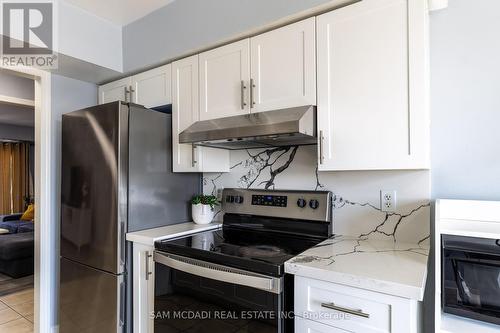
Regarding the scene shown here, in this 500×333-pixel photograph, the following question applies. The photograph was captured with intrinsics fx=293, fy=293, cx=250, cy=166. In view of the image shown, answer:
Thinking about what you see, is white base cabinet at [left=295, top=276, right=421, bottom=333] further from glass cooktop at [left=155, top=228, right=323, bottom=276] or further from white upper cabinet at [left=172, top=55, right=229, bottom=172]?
white upper cabinet at [left=172, top=55, right=229, bottom=172]

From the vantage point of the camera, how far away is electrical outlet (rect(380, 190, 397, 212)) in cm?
157

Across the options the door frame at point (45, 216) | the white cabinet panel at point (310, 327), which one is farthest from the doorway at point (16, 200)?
the white cabinet panel at point (310, 327)

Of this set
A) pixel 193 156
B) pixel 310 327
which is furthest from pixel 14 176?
pixel 310 327

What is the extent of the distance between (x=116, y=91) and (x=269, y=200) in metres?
1.65

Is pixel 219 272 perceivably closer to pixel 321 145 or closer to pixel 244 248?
pixel 244 248

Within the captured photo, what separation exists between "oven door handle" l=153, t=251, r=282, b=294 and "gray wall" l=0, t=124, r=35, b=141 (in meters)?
6.36

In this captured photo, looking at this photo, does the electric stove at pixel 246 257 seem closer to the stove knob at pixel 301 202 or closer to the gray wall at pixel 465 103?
the stove knob at pixel 301 202

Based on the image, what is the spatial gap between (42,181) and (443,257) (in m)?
2.70

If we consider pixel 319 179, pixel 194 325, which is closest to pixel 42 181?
pixel 194 325

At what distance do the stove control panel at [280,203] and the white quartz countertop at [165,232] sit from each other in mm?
233

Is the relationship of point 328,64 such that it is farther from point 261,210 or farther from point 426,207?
point 261,210

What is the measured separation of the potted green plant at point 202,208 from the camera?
7.04ft

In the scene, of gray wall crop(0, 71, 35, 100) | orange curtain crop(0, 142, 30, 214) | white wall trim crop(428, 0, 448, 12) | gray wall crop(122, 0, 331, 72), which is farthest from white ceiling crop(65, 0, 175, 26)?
orange curtain crop(0, 142, 30, 214)

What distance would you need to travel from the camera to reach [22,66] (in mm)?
2197
